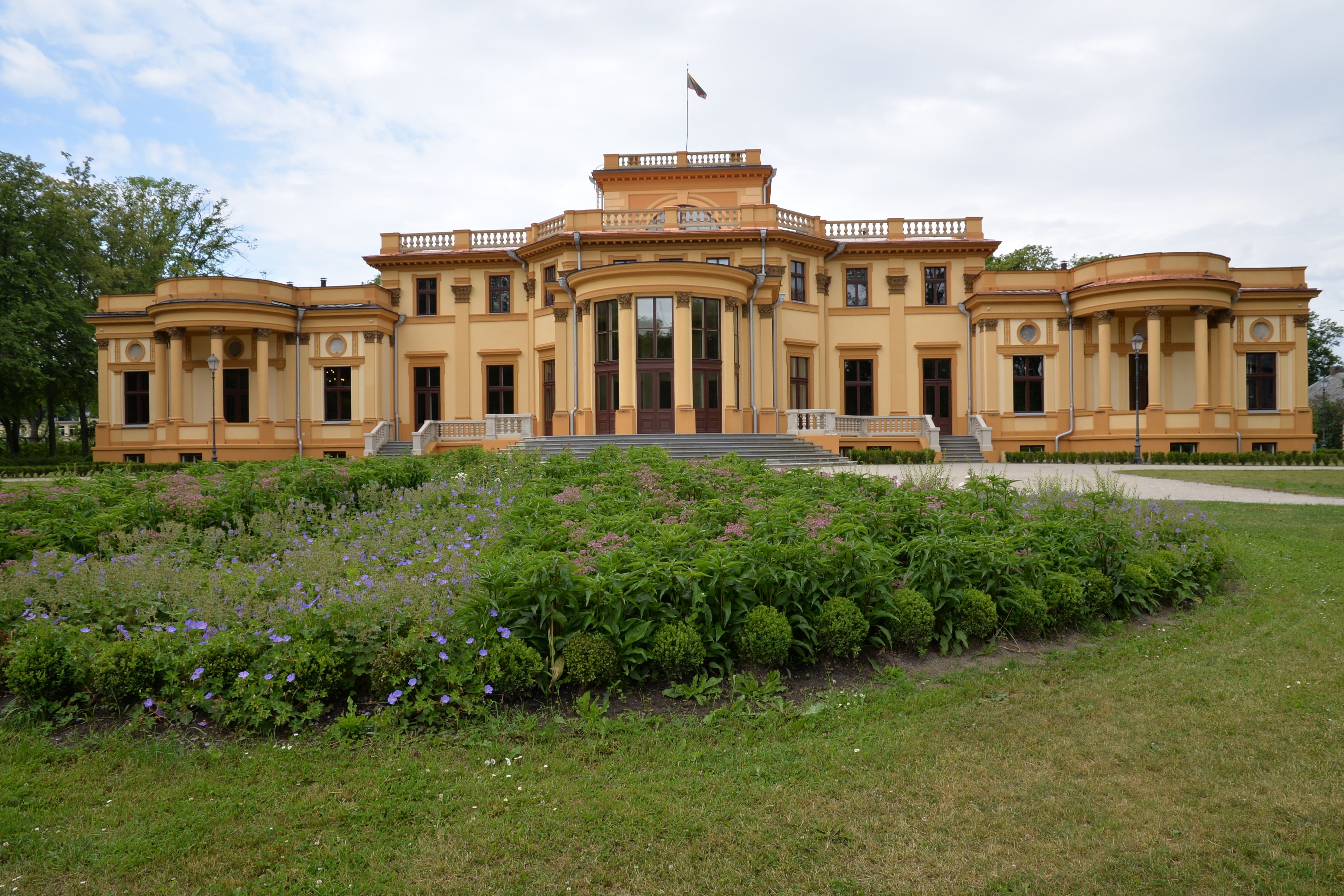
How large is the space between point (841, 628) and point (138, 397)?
3633 centimetres

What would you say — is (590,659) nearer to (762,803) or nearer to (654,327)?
(762,803)

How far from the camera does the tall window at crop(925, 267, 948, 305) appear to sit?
31375mm

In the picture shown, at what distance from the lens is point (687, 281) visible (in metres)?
25.9

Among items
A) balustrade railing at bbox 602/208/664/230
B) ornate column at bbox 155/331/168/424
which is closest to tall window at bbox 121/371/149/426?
ornate column at bbox 155/331/168/424

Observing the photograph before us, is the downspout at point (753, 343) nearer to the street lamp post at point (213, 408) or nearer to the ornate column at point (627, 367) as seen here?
the ornate column at point (627, 367)

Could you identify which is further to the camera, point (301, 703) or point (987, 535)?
point (987, 535)

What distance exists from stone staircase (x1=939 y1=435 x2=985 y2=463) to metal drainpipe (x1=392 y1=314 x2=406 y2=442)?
22.6m

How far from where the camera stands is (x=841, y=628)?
4816 mm

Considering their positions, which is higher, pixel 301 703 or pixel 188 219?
pixel 188 219

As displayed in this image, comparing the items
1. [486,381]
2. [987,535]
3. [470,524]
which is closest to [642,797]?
[987,535]

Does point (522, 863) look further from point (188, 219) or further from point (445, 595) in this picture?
point (188, 219)

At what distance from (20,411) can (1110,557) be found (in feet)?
141

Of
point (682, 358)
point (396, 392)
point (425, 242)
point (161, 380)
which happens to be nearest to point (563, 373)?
point (682, 358)

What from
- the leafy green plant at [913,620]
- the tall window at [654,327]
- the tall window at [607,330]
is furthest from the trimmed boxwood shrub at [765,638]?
the tall window at [607,330]
